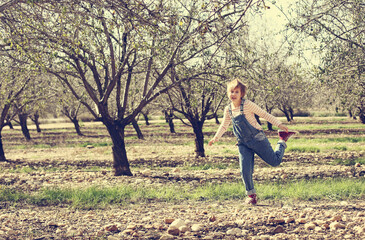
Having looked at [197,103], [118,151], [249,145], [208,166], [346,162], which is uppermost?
[197,103]

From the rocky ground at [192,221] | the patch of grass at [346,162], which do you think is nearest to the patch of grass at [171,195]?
the rocky ground at [192,221]

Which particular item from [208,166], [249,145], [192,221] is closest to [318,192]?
[249,145]

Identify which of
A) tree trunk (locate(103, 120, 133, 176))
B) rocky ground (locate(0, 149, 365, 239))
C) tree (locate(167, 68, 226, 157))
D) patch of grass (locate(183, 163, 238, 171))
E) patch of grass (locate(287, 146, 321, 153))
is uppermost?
tree (locate(167, 68, 226, 157))

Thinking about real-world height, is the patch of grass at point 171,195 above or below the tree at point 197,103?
below

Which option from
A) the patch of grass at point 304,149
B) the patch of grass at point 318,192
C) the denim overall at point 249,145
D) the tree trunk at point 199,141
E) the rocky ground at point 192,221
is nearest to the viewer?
the rocky ground at point 192,221

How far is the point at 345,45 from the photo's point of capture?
12172 millimetres

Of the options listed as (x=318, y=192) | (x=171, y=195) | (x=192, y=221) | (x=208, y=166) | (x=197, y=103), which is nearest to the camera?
(x=192, y=221)

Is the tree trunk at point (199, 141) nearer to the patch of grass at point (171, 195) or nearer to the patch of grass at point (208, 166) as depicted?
the patch of grass at point (208, 166)

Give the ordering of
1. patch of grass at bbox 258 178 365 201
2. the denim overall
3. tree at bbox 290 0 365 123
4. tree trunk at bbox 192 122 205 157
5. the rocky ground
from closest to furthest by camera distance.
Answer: the rocky ground
the denim overall
patch of grass at bbox 258 178 365 201
tree at bbox 290 0 365 123
tree trunk at bbox 192 122 205 157

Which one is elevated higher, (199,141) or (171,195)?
(199,141)

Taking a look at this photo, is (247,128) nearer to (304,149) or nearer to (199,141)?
(199,141)

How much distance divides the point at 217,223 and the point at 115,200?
2.65m

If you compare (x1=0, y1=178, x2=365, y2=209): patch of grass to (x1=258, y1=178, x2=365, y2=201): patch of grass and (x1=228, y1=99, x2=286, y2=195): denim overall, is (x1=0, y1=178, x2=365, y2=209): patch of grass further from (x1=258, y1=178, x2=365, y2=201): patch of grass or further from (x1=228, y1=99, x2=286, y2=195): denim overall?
(x1=228, y1=99, x2=286, y2=195): denim overall

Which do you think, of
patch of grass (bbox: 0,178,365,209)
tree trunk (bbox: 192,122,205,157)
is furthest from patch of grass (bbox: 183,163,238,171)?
patch of grass (bbox: 0,178,365,209)
